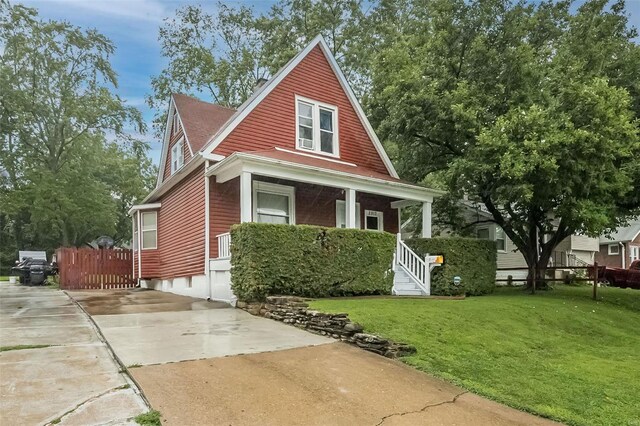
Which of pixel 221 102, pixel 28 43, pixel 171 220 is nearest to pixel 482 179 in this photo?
pixel 171 220

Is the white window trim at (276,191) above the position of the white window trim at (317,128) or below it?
below

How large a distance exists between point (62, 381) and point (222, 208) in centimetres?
847

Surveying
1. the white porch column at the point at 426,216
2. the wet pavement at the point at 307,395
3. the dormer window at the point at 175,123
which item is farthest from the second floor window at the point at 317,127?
the wet pavement at the point at 307,395

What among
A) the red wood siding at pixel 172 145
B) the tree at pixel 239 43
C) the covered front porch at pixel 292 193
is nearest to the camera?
the covered front porch at pixel 292 193

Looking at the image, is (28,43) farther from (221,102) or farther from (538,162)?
(538,162)

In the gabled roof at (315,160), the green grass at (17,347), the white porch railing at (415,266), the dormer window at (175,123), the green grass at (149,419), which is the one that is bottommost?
the green grass at (17,347)

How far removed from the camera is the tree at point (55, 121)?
107 feet

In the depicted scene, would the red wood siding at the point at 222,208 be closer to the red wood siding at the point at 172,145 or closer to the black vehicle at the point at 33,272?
the red wood siding at the point at 172,145

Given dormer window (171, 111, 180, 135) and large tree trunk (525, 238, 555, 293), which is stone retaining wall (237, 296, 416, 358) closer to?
dormer window (171, 111, 180, 135)

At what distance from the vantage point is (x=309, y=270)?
10141 mm

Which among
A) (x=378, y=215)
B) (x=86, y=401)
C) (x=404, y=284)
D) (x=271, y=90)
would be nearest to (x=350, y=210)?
(x=404, y=284)

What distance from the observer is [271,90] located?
47.5ft

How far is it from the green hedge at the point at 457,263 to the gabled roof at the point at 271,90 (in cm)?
478

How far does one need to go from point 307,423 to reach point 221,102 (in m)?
30.1
